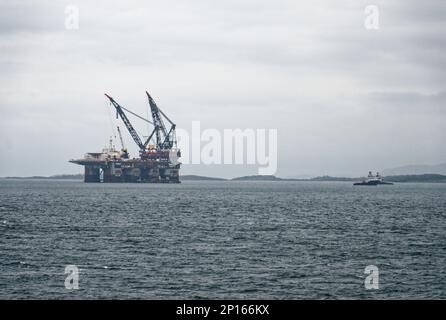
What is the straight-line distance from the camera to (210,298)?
3453cm

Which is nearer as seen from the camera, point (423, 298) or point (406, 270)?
point (423, 298)

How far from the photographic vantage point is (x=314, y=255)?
4950 centimetres

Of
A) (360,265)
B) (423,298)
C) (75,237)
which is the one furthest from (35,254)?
(423,298)

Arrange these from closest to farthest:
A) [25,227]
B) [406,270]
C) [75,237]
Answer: [406,270] < [75,237] < [25,227]

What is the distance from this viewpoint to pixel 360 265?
148ft

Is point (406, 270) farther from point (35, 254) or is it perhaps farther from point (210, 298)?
point (35, 254)

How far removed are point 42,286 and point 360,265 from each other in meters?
20.5

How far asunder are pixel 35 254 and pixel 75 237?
38.2ft
